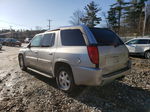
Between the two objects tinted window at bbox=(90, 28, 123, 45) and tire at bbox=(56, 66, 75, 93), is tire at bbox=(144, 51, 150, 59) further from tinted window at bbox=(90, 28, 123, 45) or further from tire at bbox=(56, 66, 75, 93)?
tire at bbox=(56, 66, 75, 93)

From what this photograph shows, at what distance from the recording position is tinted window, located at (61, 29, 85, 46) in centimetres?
322

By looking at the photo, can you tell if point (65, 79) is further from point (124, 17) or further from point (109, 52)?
point (124, 17)

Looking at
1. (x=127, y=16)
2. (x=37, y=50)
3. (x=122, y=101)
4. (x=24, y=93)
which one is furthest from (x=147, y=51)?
(x=127, y=16)

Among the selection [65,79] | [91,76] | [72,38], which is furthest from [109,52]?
[65,79]

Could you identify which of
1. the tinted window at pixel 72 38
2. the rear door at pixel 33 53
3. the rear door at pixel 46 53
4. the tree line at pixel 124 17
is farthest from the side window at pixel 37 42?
the tree line at pixel 124 17

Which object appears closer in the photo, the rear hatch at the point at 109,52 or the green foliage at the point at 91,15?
the rear hatch at the point at 109,52

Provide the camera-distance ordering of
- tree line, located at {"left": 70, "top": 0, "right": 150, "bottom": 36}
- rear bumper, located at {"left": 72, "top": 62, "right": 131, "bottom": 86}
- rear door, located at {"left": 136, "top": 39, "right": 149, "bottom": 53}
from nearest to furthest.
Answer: rear bumper, located at {"left": 72, "top": 62, "right": 131, "bottom": 86}
rear door, located at {"left": 136, "top": 39, "right": 149, "bottom": 53}
tree line, located at {"left": 70, "top": 0, "right": 150, "bottom": 36}

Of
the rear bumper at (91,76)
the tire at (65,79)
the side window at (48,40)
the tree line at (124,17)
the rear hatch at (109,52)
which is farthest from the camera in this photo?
the tree line at (124,17)

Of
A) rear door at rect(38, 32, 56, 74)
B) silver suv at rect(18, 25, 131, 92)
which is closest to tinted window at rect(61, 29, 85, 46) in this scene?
silver suv at rect(18, 25, 131, 92)

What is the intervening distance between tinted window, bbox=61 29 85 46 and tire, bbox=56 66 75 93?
Result: 2.18 feet

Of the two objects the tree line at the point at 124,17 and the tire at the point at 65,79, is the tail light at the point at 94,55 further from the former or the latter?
the tree line at the point at 124,17

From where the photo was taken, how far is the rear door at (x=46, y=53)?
3.92 metres

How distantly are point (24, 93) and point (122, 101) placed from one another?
8.69 feet

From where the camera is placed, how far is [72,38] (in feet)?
11.2
